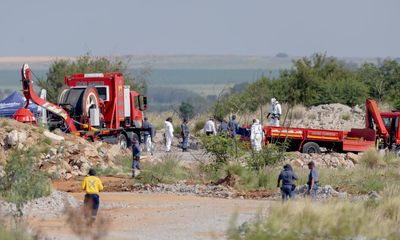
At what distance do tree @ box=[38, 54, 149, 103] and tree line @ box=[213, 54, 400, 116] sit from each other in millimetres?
5340

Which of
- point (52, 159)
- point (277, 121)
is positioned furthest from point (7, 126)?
point (277, 121)

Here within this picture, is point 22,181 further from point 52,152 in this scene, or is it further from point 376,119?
point 376,119

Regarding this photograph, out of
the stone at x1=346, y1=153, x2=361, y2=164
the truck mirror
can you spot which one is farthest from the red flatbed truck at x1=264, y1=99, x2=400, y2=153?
the truck mirror

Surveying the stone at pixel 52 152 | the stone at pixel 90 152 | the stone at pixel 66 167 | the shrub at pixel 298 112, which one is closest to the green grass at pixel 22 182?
the stone at pixel 66 167

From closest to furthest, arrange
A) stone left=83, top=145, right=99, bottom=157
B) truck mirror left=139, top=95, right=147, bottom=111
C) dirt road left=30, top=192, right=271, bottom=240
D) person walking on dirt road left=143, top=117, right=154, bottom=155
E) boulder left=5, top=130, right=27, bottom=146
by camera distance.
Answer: dirt road left=30, top=192, right=271, bottom=240, stone left=83, top=145, right=99, bottom=157, boulder left=5, top=130, right=27, bottom=146, person walking on dirt road left=143, top=117, right=154, bottom=155, truck mirror left=139, top=95, right=147, bottom=111

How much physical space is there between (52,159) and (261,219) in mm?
16750

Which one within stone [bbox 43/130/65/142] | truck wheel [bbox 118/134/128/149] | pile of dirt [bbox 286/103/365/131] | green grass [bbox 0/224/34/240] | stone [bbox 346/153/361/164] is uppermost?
green grass [bbox 0/224/34/240]

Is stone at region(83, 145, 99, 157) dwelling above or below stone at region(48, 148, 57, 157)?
below

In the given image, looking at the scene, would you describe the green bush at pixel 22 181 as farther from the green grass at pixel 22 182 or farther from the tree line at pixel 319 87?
the tree line at pixel 319 87

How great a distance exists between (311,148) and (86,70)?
2401 cm

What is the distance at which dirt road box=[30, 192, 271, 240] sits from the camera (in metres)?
22.4

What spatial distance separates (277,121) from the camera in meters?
51.5

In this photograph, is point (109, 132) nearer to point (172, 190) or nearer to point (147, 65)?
point (172, 190)

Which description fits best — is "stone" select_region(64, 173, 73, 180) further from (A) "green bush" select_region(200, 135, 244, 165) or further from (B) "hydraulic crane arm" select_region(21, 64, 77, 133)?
(B) "hydraulic crane arm" select_region(21, 64, 77, 133)
